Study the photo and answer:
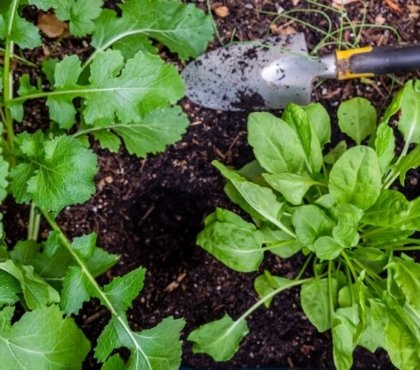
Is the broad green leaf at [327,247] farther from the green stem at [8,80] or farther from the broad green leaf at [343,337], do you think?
the green stem at [8,80]

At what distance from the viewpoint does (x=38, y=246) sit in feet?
4.50

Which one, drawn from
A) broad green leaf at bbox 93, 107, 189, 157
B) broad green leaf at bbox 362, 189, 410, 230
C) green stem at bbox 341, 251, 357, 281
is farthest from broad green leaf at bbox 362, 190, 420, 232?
broad green leaf at bbox 93, 107, 189, 157

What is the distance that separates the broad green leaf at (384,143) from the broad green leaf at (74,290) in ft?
1.87

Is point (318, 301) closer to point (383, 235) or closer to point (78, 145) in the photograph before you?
point (383, 235)

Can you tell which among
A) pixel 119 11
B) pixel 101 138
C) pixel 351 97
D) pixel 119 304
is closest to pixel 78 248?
pixel 119 304

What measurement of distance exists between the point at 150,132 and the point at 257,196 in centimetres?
29

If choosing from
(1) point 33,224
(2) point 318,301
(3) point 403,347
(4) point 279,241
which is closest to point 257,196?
(4) point 279,241

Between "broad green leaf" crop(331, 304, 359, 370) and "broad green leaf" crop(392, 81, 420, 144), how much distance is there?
37 cm

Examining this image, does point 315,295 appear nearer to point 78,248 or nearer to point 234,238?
point 234,238

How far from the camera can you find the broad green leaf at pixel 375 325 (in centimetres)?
133

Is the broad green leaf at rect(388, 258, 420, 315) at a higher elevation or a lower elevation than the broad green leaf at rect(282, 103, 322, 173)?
lower

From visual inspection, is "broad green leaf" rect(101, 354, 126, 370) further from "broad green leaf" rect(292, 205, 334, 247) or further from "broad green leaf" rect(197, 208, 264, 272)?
"broad green leaf" rect(292, 205, 334, 247)

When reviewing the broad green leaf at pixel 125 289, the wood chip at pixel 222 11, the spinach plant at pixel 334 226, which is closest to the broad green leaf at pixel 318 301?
the spinach plant at pixel 334 226

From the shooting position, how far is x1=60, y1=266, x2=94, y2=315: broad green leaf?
4.04 ft
